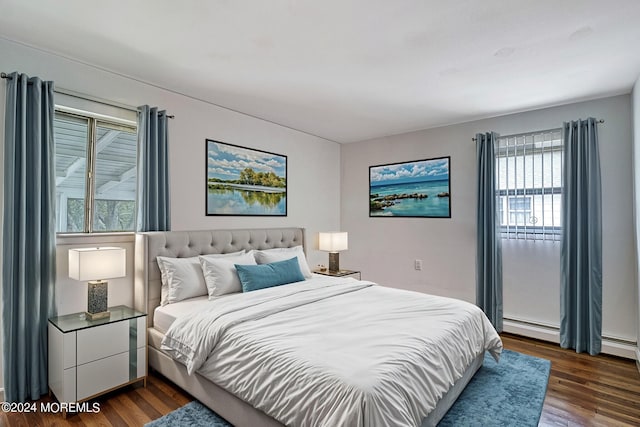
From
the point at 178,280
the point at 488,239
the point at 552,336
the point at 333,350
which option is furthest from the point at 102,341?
the point at 552,336

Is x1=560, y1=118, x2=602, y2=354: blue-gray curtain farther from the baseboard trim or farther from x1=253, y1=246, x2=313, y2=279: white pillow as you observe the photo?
x1=253, y1=246, x2=313, y2=279: white pillow

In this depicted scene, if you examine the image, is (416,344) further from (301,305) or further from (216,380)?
(216,380)

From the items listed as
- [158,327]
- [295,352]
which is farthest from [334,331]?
[158,327]

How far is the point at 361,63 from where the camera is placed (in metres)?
2.66

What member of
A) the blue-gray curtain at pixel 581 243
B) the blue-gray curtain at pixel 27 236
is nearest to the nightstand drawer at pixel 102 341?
the blue-gray curtain at pixel 27 236

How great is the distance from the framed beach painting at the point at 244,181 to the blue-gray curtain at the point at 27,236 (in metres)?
1.38

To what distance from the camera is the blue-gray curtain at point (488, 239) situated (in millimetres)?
3867

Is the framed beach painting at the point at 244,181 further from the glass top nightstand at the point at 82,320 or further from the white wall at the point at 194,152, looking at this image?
the glass top nightstand at the point at 82,320

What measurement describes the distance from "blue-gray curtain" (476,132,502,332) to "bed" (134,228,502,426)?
1287 mm

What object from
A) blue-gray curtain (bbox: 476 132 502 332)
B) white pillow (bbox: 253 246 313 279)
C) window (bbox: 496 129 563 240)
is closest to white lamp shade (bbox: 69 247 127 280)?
white pillow (bbox: 253 246 313 279)

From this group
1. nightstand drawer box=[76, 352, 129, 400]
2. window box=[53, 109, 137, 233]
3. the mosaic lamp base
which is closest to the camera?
nightstand drawer box=[76, 352, 129, 400]

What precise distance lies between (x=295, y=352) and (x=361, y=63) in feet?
7.09

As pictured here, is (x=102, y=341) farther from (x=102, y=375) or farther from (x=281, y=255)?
(x=281, y=255)

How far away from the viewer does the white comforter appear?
1.54 metres
